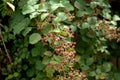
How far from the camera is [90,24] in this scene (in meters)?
1.88

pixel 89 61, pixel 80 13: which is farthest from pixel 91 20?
pixel 89 61

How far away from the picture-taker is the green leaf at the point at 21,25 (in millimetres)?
1769

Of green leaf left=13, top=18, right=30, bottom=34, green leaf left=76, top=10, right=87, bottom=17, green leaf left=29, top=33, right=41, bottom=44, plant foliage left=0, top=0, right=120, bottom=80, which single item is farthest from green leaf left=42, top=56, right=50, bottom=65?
green leaf left=76, top=10, right=87, bottom=17

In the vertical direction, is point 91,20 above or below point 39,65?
above

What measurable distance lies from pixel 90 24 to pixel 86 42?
0.15 meters

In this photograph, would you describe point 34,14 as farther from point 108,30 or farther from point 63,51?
point 108,30

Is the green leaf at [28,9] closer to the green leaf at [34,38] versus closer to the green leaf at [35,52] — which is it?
the green leaf at [34,38]

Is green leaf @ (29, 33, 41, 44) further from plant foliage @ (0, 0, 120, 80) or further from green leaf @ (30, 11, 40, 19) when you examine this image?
green leaf @ (30, 11, 40, 19)

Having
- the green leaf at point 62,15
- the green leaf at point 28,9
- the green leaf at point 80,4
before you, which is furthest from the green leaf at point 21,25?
the green leaf at point 80,4

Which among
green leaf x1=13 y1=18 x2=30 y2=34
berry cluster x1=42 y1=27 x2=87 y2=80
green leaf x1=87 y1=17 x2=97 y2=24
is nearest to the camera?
berry cluster x1=42 y1=27 x2=87 y2=80

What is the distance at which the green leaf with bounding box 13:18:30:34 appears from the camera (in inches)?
69.6

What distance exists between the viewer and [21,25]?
1.79 meters

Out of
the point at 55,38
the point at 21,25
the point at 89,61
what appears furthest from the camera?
the point at 89,61

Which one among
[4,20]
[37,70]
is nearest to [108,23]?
[37,70]
